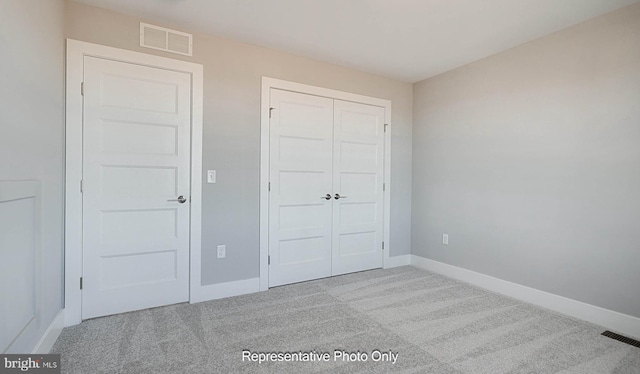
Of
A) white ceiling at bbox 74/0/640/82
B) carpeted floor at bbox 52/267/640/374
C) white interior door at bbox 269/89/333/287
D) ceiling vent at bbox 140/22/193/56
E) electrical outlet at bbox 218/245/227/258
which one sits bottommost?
carpeted floor at bbox 52/267/640/374

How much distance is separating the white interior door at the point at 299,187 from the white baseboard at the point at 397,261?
886mm

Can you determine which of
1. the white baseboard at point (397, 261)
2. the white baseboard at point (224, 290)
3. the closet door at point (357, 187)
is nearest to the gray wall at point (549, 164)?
the white baseboard at point (397, 261)

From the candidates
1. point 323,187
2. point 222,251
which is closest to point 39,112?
point 222,251

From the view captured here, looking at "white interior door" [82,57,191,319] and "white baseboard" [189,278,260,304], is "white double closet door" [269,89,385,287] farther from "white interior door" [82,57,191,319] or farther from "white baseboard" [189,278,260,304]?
"white interior door" [82,57,191,319]

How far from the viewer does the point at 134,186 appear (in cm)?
256

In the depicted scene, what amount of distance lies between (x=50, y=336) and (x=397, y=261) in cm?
352

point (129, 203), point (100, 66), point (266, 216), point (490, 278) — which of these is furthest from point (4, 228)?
point (490, 278)

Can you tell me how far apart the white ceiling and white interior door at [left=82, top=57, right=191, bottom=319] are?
1.90 feet

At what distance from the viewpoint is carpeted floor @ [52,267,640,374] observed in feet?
6.03

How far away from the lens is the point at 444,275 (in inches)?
144

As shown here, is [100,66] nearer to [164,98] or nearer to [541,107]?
[164,98]

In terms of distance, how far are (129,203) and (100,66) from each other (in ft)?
3.75

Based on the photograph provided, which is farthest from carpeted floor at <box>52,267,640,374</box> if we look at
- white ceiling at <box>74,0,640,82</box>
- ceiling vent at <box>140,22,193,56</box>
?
white ceiling at <box>74,0,640,82</box>

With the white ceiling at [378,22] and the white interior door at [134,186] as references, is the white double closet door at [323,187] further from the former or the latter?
the white interior door at [134,186]
